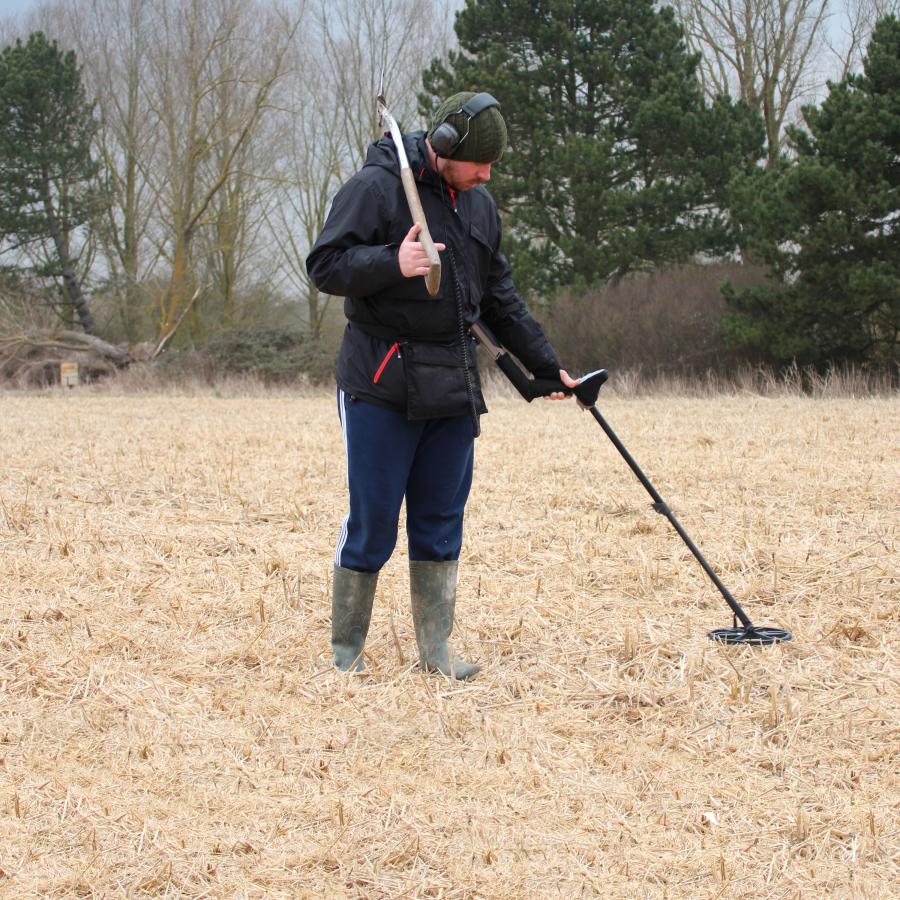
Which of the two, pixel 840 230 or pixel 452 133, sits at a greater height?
pixel 840 230

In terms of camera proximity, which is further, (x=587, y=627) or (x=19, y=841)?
(x=587, y=627)

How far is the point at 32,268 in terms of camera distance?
30.7 metres

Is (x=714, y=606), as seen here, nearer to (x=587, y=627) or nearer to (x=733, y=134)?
(x=587, y=627)

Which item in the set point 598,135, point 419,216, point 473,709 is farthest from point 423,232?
point 598,135

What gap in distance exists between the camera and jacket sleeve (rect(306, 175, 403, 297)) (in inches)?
142

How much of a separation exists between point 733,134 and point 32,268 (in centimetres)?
1859

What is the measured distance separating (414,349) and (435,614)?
100cm

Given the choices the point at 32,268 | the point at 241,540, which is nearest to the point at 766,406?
the point at 241,540

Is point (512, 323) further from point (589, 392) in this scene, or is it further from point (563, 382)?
point (589, 392)

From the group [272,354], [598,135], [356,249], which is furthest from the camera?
[272,354]

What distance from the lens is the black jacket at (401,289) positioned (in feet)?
12.1

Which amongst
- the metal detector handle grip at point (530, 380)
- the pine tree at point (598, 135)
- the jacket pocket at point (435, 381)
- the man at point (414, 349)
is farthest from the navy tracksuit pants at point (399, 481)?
the pine tree at point (598, 135)

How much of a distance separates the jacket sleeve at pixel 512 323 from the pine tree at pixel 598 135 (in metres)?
19.2

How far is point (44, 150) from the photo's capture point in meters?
30.2
